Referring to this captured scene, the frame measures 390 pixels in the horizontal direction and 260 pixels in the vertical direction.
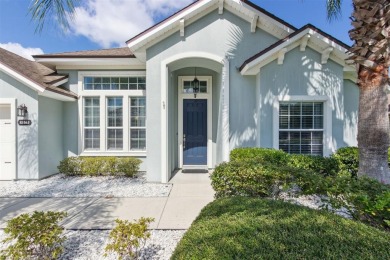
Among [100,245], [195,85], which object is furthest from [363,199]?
[195,85]

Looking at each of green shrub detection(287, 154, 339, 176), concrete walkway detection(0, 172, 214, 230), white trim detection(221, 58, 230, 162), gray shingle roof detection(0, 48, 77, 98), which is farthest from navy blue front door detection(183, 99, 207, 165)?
gray shingle roof detection(0, 48, 77, 98)

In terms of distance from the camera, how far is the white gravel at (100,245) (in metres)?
3.53

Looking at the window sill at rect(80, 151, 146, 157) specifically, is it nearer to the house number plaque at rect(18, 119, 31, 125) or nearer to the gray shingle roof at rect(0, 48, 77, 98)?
the house number plaque at rect(18, 119, 31, 125)

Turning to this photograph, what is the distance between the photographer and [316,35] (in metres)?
6.89

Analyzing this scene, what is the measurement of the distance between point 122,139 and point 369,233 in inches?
359

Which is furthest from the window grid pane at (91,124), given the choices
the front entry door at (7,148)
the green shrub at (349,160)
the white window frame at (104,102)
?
the green shrub at (349,160)

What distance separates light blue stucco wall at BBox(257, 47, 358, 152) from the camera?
23.9ft

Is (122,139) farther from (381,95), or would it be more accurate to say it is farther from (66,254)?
(381,95)

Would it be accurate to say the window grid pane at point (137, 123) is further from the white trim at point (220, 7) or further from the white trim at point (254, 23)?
the white trim at point (254, 23)

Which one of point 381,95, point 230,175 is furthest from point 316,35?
point 230,175

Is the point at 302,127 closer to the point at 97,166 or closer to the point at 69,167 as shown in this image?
the point at 97,166

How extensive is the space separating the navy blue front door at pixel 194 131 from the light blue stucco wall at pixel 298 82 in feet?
10.5

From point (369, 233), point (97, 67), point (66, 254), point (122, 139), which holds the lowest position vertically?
point (66, 254)

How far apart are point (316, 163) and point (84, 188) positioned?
7.48m
